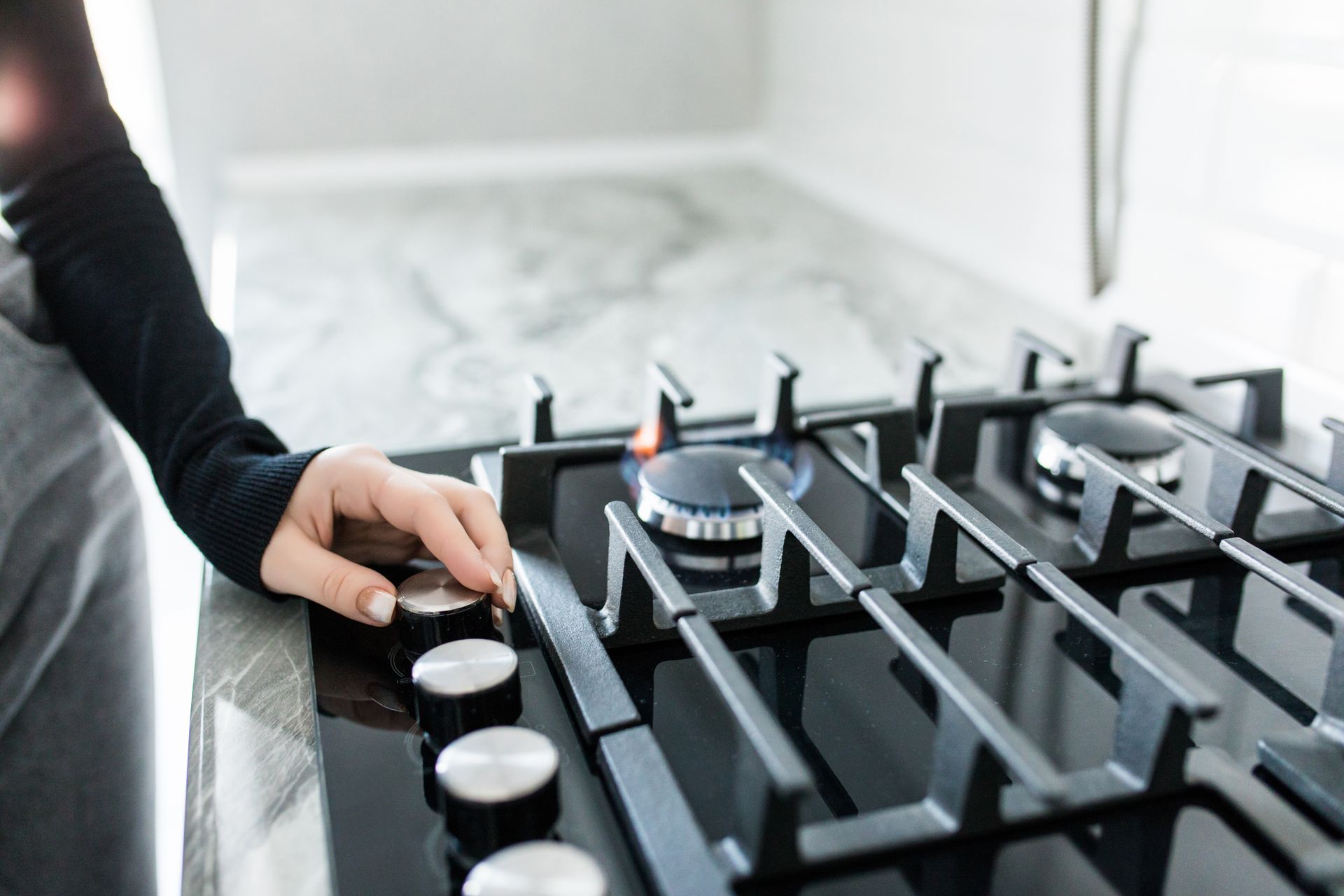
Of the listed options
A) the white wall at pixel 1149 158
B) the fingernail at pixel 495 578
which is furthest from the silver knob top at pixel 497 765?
the white wall at pixel 1149 158

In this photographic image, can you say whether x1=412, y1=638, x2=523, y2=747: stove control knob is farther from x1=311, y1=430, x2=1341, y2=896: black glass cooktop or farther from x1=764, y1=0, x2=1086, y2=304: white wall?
x1=764, y1=0, x2=1086, y2=304: white wall

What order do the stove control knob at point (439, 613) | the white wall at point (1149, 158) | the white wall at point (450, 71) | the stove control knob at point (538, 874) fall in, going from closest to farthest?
the stove control knob at point (538, 874) < the stove control knob at point (439, 613) < the white wall at point (1149, 158) < the white wall at point (450, 71)

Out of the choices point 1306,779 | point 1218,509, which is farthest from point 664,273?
point 1306,779

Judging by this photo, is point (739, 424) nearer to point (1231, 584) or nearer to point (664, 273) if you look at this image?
point (1231, 584)

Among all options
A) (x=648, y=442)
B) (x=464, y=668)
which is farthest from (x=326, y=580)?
(x=648, y=442)

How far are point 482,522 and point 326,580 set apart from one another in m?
0.08

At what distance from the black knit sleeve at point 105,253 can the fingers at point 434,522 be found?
118 millimetres

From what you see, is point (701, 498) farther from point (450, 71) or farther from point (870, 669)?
point (450, 71)

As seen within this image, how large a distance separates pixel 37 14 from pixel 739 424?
58cm

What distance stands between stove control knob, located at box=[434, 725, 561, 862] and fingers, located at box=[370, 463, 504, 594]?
14 cm

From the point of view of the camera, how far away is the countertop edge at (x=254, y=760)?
15.4 inches

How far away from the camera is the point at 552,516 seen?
65 cm

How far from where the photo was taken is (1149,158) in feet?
2.94

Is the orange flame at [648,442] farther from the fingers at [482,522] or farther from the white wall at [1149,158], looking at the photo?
the white wall at [1149,158]
